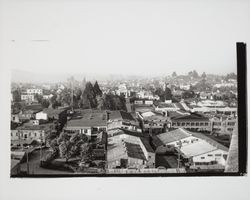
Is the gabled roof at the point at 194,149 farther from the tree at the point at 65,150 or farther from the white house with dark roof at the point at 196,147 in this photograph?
the tree at the point at 65,150

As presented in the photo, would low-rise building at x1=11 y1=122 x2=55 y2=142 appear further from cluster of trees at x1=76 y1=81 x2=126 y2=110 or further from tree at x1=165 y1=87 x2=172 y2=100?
tree at x1=165 y1=87 x2=172 y2=100

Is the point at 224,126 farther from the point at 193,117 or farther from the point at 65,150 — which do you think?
the point at 65,150

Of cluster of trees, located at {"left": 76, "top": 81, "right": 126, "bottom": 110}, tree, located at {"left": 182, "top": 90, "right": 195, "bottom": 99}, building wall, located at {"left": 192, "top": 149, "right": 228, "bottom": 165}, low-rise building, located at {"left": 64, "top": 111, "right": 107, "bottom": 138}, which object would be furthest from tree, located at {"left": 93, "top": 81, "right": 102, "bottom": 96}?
building wall, located at {"left": 192, "top": 149, "right": 228, "bottom": 165}

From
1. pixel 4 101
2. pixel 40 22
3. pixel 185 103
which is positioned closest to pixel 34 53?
pixel 40 22

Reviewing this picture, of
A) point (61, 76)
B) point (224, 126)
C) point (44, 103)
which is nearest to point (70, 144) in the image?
point (44, 103)

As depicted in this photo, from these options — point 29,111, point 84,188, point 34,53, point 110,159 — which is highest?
point 34,53

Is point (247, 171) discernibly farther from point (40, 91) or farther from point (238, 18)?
point (40, 91)

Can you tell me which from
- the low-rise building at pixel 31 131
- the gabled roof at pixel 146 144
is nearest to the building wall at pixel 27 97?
the low-rise building at pixel 31 131

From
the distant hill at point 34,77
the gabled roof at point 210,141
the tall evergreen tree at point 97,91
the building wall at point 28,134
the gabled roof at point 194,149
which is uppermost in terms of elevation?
→ the distant hill at point 34,77
